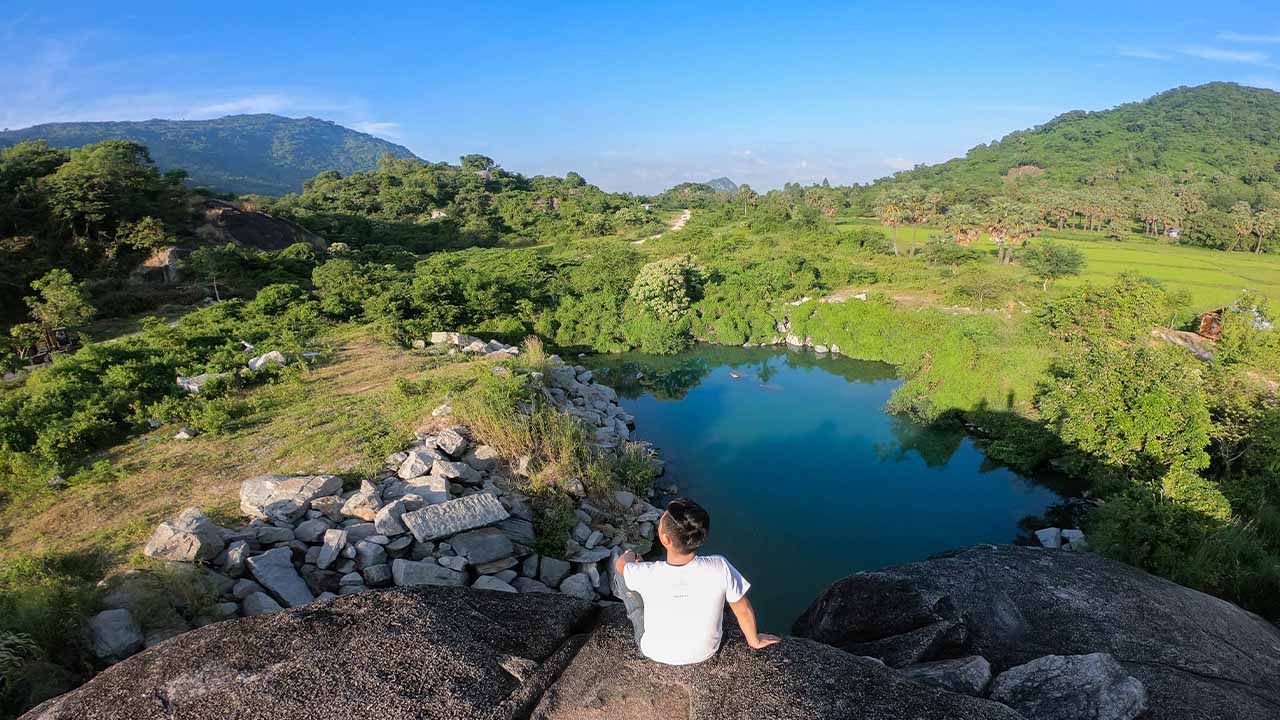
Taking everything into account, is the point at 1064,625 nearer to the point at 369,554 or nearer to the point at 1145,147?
the point at 369,554

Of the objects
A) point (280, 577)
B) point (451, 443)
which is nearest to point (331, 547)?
point (280, 577)

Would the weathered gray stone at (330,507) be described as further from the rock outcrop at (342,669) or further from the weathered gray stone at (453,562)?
the rock outcrop at (342,669)

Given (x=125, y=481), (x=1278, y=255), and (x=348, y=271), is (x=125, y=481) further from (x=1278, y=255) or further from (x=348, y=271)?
(x=1278, y=255)

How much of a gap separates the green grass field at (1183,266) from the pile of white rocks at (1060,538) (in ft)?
94.6

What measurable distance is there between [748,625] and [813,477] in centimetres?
1368

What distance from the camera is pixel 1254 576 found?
9.42 meters

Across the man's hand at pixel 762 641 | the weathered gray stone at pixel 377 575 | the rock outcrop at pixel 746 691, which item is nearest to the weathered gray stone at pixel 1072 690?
the rock outcrop at pixel 746 691

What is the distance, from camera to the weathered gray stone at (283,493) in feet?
31.1

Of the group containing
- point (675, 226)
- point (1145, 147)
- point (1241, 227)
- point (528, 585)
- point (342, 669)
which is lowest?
point (528, 585)

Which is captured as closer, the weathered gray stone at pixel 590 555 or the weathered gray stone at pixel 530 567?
the weathered gray stone at pixel 530 567

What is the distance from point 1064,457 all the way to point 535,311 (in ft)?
76.1

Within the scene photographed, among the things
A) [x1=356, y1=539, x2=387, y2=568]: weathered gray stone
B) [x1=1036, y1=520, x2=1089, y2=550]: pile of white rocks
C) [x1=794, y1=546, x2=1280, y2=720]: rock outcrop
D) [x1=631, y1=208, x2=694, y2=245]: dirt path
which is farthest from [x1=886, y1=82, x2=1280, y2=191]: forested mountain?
[x1=356, y1=539, x2=387, y2=568]: weathered gray stone

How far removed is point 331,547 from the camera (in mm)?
8719

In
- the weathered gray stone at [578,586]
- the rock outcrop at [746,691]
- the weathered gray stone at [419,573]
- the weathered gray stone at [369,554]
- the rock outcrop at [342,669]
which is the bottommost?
the weathered gray stone at [578,586]
